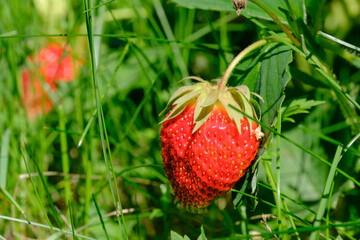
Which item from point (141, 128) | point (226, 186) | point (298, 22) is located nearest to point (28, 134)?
point (141, 128)

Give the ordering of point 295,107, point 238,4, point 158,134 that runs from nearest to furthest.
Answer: point 238,4, point 295,107, point 158,134

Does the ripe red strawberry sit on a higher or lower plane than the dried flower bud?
lower

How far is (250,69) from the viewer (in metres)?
0.83

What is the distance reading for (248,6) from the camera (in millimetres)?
889

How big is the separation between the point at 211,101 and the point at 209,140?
0.21ft

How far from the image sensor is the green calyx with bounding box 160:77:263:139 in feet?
2.39

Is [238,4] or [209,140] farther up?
[238,4]

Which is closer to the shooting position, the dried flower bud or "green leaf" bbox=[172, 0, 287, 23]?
the dried flower bud

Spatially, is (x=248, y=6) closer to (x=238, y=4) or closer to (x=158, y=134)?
(x=238, y=4)

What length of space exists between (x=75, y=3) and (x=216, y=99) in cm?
115

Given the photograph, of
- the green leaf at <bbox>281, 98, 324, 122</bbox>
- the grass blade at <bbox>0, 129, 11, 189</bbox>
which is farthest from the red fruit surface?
the grass blade at <bbox>0, 129, 11, 189</bbox>

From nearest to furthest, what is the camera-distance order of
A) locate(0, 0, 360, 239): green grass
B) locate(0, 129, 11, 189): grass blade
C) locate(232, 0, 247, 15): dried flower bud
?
1. locate(232, 0, 247, 15): dried flower bud
2. locate(0, 0, 360, 239): green grass
3. locate(0, 129, 11, 189): grass blade

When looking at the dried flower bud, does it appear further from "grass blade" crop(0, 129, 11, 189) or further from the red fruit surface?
"grass blade" crop(0, 129, 11, 189)

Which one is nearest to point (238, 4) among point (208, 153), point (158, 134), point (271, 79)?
point (271, 79)
